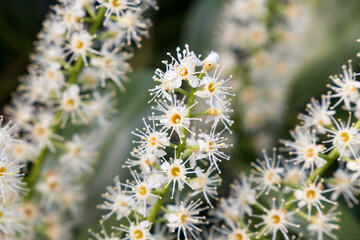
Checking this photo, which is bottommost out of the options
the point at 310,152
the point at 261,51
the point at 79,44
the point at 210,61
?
the point at 310,152

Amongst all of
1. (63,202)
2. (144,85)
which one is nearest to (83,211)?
(63,202)

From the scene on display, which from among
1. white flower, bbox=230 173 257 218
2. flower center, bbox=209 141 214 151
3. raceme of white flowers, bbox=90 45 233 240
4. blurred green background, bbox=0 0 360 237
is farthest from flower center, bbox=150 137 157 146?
blurred green background, bbox=0 0 360 237

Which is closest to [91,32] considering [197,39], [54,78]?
[54,78]

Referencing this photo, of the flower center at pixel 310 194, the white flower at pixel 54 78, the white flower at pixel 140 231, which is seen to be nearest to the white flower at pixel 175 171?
the white flower at pixel 140 231

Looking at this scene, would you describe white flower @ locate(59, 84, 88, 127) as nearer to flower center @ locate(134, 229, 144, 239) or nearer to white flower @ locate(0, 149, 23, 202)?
white flower @ locate(0, 149, 23, 202)

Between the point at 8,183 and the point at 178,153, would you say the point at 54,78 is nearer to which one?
the point at 8,183

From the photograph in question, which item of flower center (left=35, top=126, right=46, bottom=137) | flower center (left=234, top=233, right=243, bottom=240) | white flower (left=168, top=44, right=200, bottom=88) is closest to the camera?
white flower (left=168, top=44, right=200, bottom=88)

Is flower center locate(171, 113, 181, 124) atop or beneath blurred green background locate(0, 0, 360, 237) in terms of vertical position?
beneath

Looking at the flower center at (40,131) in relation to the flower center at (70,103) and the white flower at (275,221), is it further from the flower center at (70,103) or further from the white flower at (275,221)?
the white flower at (275,221)
